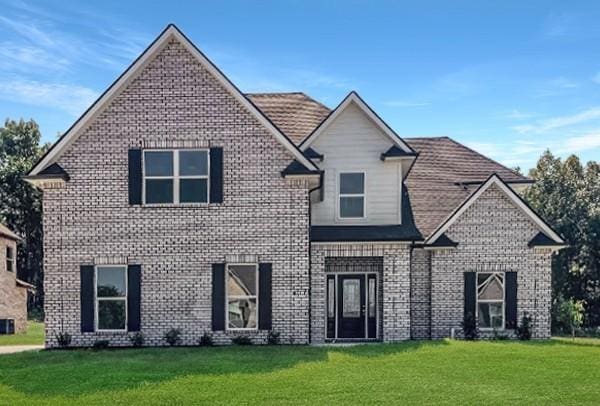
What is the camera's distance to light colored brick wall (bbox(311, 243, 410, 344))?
15.3 metres

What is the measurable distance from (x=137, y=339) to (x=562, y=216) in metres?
26.9

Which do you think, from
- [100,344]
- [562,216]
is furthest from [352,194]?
[562,216]

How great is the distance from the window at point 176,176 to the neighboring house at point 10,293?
17865mm

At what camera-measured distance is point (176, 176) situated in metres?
14.4

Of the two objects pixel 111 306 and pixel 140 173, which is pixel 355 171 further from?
pixel 111 306

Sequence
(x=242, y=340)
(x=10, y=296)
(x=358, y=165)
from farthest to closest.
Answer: (x=10, y=296) < (x=358, y=165) < (x=242, y=340)

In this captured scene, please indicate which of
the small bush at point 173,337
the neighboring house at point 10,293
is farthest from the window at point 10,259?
the small bush at point 173,337

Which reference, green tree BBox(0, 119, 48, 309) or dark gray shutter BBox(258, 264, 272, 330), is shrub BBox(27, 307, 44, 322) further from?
dark gray shutter BBox(258, 264, 272, 330)

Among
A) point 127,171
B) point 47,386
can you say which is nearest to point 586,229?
point 127,171

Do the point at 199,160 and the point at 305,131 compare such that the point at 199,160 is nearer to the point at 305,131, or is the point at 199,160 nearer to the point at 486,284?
the point at 305,131

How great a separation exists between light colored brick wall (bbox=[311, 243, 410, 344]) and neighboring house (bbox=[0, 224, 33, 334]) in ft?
65.5

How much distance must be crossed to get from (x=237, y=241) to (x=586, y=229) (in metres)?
24.3

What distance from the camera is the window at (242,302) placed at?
46.8 feet

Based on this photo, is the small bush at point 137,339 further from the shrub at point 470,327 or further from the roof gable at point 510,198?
the shrub at point 470,327
